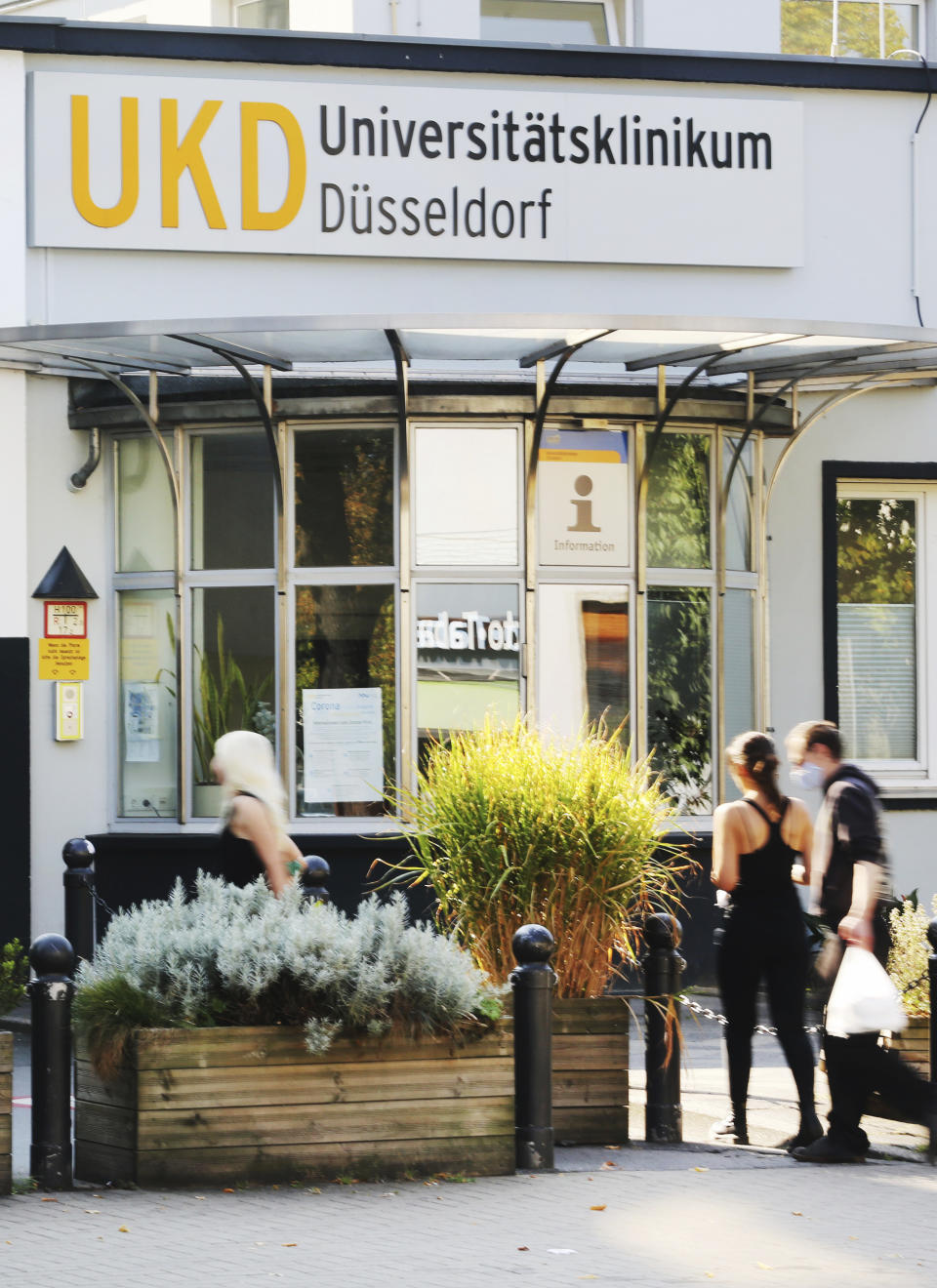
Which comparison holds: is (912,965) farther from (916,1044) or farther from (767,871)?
(767,871)

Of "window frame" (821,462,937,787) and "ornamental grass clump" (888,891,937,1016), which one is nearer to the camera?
"ornamental grass clump" (888,891,937,1016)

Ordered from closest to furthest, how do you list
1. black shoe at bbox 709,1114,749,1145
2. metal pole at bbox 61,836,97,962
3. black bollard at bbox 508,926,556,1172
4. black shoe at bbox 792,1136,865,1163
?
black bollard at bbox 508,926,556,1172, black shoe at bbox 792,1136,865,1163, black shoe at bbox 709,1114,749,1145, metal pole at bbox 61,836,97,962

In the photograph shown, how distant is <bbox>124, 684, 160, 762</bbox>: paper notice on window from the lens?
12031 mm

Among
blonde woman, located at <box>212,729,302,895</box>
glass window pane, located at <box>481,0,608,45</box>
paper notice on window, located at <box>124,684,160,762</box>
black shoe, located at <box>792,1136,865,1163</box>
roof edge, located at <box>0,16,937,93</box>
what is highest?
glass window pane, located at <box>481,0,608,45</box>

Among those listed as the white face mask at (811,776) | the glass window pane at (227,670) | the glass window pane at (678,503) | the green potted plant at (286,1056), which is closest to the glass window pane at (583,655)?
the glass window pane at (678,503)

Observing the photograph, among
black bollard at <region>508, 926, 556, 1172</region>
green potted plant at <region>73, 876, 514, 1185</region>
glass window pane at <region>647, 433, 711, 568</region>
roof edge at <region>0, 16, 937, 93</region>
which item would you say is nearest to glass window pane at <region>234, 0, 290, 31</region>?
roof edge at <region>0, 16, 937, 93</region>

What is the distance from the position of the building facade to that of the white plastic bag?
4623 millimetres

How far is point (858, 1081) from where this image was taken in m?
7.33

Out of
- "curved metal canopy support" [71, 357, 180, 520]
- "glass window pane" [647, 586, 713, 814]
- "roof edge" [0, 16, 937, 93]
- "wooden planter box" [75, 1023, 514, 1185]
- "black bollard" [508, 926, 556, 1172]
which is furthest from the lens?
"glass window pane" [647, 586, 713, 814]

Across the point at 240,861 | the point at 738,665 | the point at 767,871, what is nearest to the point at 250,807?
the point at 240,861

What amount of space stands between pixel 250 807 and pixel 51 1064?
1.64 m

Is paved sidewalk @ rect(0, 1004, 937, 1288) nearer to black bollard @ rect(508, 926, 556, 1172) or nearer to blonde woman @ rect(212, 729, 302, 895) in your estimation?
black bollard @ rect(508, 926, 556, 1172)

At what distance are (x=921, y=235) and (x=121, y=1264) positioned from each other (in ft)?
31.4

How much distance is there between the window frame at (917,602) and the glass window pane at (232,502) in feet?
13.1
